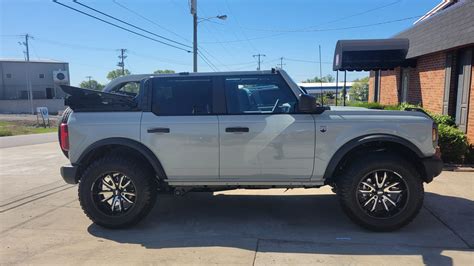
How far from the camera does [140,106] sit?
5059 millimetres

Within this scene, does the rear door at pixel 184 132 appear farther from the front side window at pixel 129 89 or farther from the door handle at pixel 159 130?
the front side window at pixel 129 89

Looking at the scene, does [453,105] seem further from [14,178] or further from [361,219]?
[14,178]

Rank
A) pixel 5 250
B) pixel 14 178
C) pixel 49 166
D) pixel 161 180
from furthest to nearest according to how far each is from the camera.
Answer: pixel 49 166 < pixel 14 178 < pixel 161 180 < pixel 5 250

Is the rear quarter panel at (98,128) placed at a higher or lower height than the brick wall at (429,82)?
lower

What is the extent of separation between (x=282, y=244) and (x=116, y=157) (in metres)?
2.24

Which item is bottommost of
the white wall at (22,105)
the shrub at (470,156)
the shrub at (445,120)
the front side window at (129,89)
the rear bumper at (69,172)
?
the white wall at (22,105)

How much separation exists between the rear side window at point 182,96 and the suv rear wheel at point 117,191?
2.55ft

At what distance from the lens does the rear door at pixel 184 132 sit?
4883 mm

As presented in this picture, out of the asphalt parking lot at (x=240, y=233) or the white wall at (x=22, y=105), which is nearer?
the asphalt parking lot at (x=240, y=233)

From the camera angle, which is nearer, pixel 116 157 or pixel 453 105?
pixel 116 157

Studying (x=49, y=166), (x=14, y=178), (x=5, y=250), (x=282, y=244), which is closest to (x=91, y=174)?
(x=5, y=250)

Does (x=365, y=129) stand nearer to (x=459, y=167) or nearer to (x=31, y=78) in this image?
(x=459, y=167)

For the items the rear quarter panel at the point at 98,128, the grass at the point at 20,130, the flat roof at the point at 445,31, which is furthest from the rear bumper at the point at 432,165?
the grass at the point at 20,130

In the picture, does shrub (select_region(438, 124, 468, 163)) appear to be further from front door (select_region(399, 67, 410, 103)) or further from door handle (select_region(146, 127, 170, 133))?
door handle (select_region(146, 127, 170, 133))
